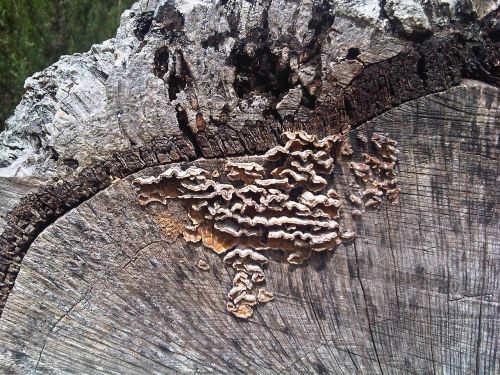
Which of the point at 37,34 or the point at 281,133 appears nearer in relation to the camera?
the point at 281,133

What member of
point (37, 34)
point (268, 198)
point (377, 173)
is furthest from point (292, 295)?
point (37, 34)

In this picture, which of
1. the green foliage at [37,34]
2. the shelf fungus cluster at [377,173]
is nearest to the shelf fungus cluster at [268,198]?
the shelf fungus cluster at [377,173]

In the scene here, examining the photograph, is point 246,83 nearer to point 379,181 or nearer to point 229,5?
point 229,5

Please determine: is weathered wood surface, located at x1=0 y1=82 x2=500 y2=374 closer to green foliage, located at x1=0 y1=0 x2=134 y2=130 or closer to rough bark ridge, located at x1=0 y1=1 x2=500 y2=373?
rough bark ridge, located at x1=0 y1=1 x2=500 y2=373

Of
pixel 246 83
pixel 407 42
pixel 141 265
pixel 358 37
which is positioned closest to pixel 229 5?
pixel 246 83

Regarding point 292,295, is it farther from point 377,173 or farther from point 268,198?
point 377,173

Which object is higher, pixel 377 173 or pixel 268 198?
pixel 377 173

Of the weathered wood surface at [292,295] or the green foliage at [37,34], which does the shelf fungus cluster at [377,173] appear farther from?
the green foliage at [37,34]
